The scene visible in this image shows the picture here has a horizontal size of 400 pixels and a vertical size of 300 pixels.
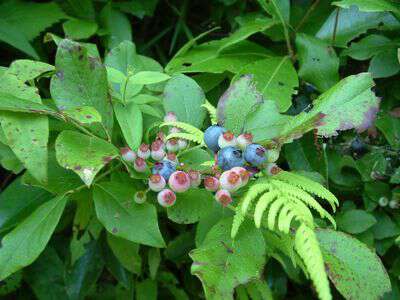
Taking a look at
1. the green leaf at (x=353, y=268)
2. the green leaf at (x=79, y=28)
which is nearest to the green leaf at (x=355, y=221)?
the green leaf at (x=353, y=268)

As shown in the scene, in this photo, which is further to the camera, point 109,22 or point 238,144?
point 109,22

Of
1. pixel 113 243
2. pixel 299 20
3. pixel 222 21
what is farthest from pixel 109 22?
pixel 113 243

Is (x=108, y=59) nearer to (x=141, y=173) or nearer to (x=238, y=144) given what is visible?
(x=141, y=173)

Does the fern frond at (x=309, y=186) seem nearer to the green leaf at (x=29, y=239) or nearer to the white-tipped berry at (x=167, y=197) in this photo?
the white-tipped berry at (x=167, y=197)

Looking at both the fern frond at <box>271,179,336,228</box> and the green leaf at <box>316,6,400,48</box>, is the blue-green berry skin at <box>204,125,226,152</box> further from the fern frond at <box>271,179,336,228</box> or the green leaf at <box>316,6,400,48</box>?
the green leaf at <box>316,6,400,48</box>

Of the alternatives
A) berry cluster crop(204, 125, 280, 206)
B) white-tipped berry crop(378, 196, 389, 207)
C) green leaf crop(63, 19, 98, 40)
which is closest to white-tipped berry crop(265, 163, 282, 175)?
berry cluster crop(204, 125, 280, 206)
